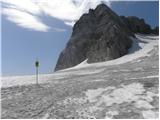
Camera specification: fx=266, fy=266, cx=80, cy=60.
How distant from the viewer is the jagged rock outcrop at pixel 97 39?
6706 cm

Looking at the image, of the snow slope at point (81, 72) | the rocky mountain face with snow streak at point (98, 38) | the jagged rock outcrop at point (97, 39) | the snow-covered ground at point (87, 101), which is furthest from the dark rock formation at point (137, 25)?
the snow-covered ground at point (87, 101)

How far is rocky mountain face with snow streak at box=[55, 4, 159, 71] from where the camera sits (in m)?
67.2

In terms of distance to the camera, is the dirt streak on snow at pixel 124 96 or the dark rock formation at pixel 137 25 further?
the dark rock formation at pixel 137 25

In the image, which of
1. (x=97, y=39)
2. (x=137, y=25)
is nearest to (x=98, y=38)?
(x=97, y=39)

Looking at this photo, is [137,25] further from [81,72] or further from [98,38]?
[81,72]

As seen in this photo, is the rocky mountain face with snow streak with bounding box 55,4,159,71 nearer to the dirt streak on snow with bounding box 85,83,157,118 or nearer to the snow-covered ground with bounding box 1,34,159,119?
the snow-covered ground with bounding box 1,34,159,119

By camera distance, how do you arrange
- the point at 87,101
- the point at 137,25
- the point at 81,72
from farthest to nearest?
the point at 137,25, the point at 81,72, the point at 87,101

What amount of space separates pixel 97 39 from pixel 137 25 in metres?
31.9

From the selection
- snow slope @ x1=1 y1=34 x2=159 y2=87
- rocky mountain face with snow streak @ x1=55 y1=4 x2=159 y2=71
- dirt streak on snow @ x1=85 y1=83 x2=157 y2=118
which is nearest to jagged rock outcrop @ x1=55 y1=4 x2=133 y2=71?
rocky mountain face with snow streak @ x1=55 y1=4 x2=159 y2=71

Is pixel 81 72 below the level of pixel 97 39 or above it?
below

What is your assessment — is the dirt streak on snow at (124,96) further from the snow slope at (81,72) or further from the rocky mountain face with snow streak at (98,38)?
the rocky mountain face with snow streak at (98,38)

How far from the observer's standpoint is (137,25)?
105 meters

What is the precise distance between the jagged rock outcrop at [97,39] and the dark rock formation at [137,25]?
1244cm

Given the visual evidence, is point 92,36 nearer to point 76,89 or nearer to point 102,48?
point 102,48
